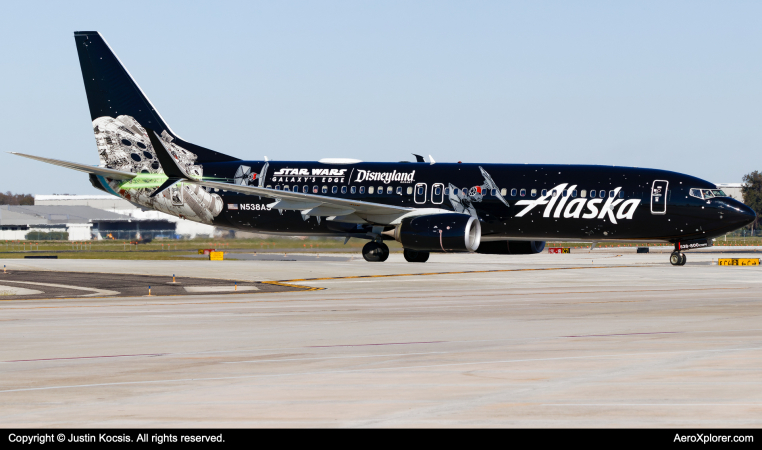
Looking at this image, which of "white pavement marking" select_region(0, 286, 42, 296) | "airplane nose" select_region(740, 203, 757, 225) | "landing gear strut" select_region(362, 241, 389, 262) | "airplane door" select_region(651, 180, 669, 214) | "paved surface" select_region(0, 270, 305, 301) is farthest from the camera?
"landing gear strut" select_region(362, 241, 389, 262)

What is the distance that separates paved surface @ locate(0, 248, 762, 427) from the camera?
9.84 metres

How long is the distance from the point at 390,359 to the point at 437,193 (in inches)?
1145

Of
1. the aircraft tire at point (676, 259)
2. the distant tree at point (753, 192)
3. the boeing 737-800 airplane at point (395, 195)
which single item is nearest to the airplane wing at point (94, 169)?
the boeing 737-800 airplane at point (395, 195)

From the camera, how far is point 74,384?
12.0 meters

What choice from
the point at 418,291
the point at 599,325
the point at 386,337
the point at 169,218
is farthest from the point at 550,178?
the point at 169,218

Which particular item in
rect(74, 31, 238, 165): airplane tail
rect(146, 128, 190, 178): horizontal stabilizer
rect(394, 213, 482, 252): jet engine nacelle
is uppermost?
rect(74, 31, 238, 165): airplane tail

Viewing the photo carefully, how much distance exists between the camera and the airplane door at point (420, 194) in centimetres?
4319

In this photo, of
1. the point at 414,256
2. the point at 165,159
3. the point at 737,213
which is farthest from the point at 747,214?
the point at 165,159

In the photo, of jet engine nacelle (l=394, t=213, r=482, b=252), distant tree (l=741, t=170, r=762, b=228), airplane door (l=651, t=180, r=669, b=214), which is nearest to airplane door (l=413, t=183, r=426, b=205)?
jet engine nacelle (l=394, t=213, r=482, b=252)

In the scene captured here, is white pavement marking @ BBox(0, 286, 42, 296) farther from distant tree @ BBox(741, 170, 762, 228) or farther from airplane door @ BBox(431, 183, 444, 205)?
distant tree @ BBox(741, 170, 762, 228)

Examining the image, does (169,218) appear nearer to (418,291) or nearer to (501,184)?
(501,184)

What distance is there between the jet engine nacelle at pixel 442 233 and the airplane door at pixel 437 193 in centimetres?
265

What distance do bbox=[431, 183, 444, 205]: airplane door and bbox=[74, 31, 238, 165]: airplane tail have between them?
44.2 ft
